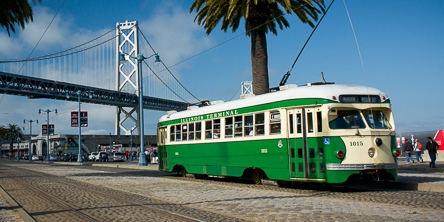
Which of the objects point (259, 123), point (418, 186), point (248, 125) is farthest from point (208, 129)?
point (418, 186)

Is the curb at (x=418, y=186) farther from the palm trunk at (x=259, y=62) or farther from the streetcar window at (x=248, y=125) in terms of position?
the palm trunk at (x=259, y=62)

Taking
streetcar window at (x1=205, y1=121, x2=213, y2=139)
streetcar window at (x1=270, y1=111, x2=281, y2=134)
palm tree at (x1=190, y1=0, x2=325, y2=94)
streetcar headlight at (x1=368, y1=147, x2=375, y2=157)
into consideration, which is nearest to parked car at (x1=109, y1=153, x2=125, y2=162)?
palm tree at (x1=190, y1=0, x2=325, y2=94)

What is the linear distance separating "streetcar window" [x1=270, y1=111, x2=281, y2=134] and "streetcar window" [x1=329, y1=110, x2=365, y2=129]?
80.5 inches

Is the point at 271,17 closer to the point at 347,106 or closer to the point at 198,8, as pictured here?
the point at 198,8

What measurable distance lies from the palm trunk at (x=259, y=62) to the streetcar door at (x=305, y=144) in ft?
36.8

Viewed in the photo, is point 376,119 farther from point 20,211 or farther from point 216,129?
point 20,211

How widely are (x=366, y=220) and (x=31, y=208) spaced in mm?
8394

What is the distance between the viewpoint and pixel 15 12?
18.1 meters

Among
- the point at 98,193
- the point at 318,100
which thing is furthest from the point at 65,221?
the point at 318,100

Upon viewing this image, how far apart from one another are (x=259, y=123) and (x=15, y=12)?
9.77 meters

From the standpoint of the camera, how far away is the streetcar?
13.9 meters

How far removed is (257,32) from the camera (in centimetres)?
2681

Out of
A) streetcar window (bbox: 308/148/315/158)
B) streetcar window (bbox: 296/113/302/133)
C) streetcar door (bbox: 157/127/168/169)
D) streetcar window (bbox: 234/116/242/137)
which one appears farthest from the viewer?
streetcar door (bbox: 157/127/168/169)

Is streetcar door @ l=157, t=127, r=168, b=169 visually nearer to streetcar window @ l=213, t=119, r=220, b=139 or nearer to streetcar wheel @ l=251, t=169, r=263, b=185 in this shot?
streetcar window @ l=213, t=119, r=220, b=139
